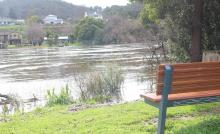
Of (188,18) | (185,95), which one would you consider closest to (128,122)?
(185,95)

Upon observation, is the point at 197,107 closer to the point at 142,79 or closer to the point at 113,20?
the point at 142,79

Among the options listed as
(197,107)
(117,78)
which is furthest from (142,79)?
(197,107)

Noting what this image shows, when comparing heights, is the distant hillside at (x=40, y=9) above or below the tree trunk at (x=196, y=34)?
above

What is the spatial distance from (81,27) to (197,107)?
86.5 meters

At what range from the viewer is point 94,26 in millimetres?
89875

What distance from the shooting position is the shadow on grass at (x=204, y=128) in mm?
6289

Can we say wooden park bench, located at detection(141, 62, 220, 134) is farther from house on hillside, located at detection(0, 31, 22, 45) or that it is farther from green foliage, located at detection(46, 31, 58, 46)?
house on hillside, located at detection(0, 31, 22, 45)

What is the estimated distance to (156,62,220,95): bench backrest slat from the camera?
20.5ft

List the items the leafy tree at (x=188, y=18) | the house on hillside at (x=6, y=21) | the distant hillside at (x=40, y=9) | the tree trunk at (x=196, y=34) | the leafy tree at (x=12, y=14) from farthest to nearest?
the leafy tree at (x=12, y=14) → the distant hillside at (x=40, y=9) → the house on hillside at (x=6, y=21) → the leafy tree at (x=188, y=18) → the tree trunk at (x=196, y=34)

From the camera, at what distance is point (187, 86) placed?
647 cm

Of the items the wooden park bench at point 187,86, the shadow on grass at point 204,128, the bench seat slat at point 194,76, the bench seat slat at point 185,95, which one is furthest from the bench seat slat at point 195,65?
the shadow on grass at point 204,128

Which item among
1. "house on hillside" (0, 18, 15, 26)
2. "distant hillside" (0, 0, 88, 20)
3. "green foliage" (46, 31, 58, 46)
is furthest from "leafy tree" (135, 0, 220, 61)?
"distant hillside" (0, 0, 88, 20)

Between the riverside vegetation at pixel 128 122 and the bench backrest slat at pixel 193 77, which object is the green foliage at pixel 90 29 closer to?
the riverside vegetation at pixel 128 122

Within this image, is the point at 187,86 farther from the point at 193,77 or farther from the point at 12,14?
the point at 12,14
